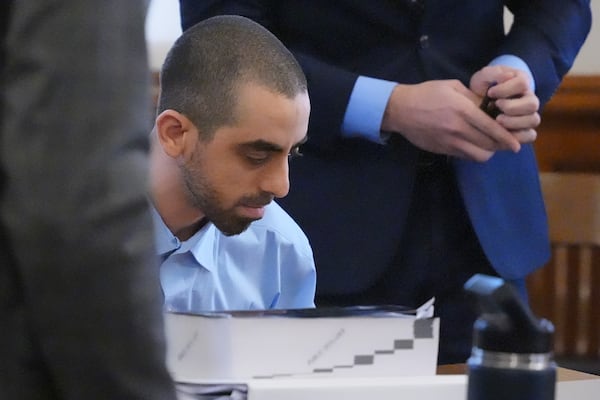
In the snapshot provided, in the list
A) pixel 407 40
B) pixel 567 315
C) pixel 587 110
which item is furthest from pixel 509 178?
pixel 587 110

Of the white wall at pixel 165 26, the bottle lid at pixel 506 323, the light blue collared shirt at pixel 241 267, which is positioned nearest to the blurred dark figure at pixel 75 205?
the bottle lid at pixel 506 323

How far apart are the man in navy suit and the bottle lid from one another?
2.74ft

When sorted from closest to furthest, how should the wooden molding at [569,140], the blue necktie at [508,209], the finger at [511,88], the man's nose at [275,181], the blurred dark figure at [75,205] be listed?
the blurred dark figure at [75,205]
the man's nose at [275,181]
the finger at [511,88]
the blue necktie at [508,209]
the wooden molding at [569,140]

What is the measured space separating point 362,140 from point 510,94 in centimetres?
21

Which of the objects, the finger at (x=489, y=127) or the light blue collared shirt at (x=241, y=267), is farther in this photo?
the finger at (x=489, y=127)

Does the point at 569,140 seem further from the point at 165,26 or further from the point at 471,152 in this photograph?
the point at 471,152

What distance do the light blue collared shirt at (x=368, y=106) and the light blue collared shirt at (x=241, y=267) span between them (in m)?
0.16

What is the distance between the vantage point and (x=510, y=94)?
5.14ft

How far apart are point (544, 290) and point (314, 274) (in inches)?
44.1

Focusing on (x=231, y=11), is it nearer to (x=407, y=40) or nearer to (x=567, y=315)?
(x=407, y=40)

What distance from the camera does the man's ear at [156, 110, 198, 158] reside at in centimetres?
146

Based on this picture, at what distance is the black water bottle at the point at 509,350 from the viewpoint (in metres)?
0.76

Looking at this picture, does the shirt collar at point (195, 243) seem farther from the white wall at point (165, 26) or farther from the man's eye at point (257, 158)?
the white wall at point (165, 26)

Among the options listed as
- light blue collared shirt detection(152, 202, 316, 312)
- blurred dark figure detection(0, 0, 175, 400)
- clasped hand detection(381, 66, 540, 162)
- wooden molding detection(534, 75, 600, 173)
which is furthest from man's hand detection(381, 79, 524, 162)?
wooden molding detection(534, 75, 600, 173)
